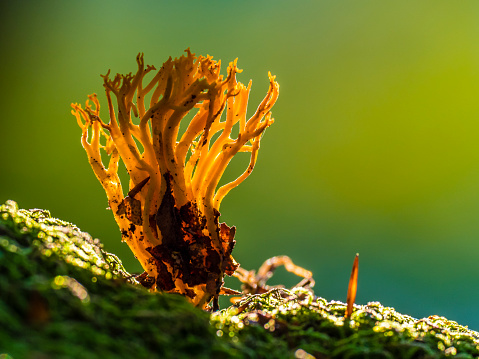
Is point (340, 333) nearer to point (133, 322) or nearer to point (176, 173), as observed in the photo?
point (133, 322)

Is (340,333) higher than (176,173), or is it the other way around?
(176,173)

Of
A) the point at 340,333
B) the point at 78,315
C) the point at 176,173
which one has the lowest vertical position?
the point at 78,315

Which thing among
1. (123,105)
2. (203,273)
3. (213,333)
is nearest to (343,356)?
(213,333)

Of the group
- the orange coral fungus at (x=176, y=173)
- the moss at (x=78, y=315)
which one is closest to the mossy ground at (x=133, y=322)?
the moss at (x=78, y=315)

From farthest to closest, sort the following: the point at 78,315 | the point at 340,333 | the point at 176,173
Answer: the point at 176,173, the point at 340,333, the point at 78,315

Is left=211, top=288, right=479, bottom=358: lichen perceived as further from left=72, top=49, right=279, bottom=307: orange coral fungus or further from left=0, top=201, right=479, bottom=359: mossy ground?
left=72, top=49, right=279, bottom=307: orange coral fungus

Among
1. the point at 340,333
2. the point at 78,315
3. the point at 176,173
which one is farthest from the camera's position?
the point at 176,173

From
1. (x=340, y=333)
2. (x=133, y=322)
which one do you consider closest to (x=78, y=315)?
(x=133, y=322)

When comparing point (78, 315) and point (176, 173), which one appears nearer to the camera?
point (78, 315)
